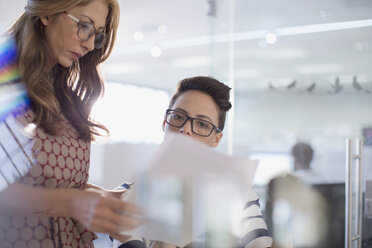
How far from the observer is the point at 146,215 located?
819 millimetres

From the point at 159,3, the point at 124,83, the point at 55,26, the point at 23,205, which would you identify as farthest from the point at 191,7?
the point at 23,205

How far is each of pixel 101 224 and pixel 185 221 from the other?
16cm

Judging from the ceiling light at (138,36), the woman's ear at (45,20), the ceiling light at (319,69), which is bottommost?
the woman's ear at (45,20)

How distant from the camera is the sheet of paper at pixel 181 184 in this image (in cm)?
81

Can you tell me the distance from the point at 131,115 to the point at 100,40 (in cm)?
535

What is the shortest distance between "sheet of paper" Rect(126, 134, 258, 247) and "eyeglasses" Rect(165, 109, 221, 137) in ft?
1.66

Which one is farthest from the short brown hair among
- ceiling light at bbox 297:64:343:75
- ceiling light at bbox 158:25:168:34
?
ceiling light at bbox 158:25:168:34

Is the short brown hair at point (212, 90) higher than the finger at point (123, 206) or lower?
higher

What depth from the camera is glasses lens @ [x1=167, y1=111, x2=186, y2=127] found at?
1.40 meters

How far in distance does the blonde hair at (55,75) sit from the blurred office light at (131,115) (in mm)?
4850

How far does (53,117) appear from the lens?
3.77 ft

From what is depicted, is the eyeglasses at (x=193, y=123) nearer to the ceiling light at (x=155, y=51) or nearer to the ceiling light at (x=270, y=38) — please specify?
the ceiling light at (x=270, y=38)

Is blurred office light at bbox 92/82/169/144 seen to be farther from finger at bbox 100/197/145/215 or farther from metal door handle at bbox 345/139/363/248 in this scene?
finger at bbox 100/197/145/215

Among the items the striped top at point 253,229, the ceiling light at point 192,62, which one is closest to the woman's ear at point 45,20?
the striped top at point 253,229
